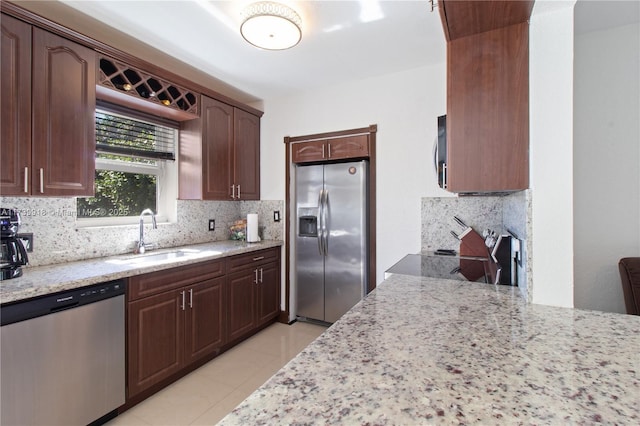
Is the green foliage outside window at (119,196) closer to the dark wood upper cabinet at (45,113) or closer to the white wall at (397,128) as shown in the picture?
the dark wood upper cabinet at (45,113)

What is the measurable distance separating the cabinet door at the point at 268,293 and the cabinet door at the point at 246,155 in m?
0.83

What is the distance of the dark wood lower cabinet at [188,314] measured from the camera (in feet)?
6.40

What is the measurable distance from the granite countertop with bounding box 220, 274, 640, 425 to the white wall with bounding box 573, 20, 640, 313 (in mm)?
1303

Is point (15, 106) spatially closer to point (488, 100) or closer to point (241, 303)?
point (241, 303)

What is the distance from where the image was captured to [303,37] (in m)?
2.20

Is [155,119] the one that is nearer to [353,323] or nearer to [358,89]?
[358,89]

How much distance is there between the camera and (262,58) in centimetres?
253

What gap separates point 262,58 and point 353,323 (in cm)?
233

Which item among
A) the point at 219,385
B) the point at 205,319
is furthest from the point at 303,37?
the point at 219,385

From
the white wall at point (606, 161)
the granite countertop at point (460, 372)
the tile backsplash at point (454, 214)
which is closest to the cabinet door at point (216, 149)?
the tile backsplash at point (454, 214)

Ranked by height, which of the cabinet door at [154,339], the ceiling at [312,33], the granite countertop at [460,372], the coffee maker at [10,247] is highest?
the ceiling at [312,33]

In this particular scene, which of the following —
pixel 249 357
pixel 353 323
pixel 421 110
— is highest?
pixel 421 110

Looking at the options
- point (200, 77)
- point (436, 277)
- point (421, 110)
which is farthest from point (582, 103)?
point (200, 77)

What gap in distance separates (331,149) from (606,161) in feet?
7.05
